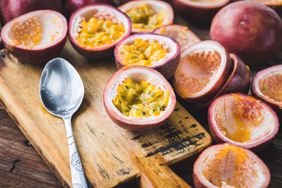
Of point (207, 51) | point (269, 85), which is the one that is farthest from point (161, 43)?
point (269, 85)

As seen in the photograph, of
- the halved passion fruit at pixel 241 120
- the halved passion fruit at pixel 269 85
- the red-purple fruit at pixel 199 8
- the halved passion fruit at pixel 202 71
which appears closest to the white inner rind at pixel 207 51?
the halved passion fruit at pixel 202 71

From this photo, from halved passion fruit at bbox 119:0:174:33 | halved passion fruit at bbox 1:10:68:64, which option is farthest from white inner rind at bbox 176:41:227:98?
halved passion fruit at bbox 1:10:68:64

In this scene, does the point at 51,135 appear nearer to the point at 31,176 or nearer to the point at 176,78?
the point at 31,176

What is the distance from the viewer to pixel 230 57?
2.16 metres

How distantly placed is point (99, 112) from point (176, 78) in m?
0.46

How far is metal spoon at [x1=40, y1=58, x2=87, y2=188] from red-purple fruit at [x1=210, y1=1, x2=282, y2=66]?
2.91 ft

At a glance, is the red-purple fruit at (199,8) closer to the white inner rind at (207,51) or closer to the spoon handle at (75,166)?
the white inner rind at (207,51)

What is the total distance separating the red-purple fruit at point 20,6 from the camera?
2.53 meters

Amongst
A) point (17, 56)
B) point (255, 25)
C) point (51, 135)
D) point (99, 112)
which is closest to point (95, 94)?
point (99, 112)

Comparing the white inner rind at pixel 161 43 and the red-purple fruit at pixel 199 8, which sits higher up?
the white inner rind at pixel 161 43

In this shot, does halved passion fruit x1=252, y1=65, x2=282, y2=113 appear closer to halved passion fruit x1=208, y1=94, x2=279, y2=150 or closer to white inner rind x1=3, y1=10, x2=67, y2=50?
halved passion fruit x1=208, y1=94, x2=279, y2=150

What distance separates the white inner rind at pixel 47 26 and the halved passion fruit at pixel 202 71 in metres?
0.69

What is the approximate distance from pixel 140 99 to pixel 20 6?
3.52 ft

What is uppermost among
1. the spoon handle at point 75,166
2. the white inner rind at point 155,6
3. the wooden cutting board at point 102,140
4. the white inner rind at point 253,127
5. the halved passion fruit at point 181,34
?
the white inner rind at point 155,6
